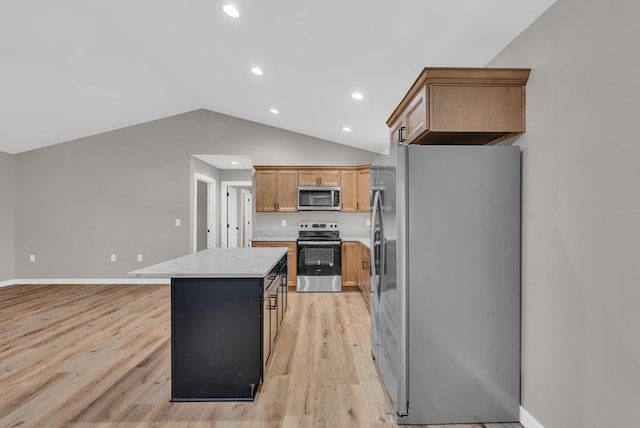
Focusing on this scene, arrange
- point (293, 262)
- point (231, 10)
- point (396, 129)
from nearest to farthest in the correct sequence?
point (231, 10)
point (396, 129)
point (293, 262)

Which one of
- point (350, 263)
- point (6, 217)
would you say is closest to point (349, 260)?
point (350, 263)

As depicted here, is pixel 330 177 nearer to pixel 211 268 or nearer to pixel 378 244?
pixel 378 244

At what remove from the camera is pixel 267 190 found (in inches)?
222

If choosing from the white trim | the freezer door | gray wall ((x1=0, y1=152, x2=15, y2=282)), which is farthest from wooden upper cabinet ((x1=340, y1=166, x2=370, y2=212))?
the white trim

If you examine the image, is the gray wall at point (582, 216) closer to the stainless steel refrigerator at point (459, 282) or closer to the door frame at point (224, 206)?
the stainless steel refrigerator at point (459, 282)

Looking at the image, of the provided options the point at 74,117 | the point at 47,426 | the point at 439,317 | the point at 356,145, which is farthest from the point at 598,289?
the point at 74,117

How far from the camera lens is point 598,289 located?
143 cm

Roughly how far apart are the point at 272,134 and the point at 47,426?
479 cm

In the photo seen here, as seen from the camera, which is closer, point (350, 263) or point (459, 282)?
point (459, 282)

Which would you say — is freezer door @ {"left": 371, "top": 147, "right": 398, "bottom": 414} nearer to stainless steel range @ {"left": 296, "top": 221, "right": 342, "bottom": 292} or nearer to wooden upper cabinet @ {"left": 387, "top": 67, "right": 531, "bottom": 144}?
wooden upper cabinet @ {"left": 387, "top": 67, "right": 531, "bottom": 144}

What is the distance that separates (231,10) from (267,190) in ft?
10.7

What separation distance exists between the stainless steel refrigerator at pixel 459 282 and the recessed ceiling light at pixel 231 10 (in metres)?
1.78

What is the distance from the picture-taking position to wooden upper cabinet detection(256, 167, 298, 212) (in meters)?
5.63

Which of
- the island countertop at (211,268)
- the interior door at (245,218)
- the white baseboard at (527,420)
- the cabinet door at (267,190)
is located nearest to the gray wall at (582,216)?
the white baseboard at (527,420)
